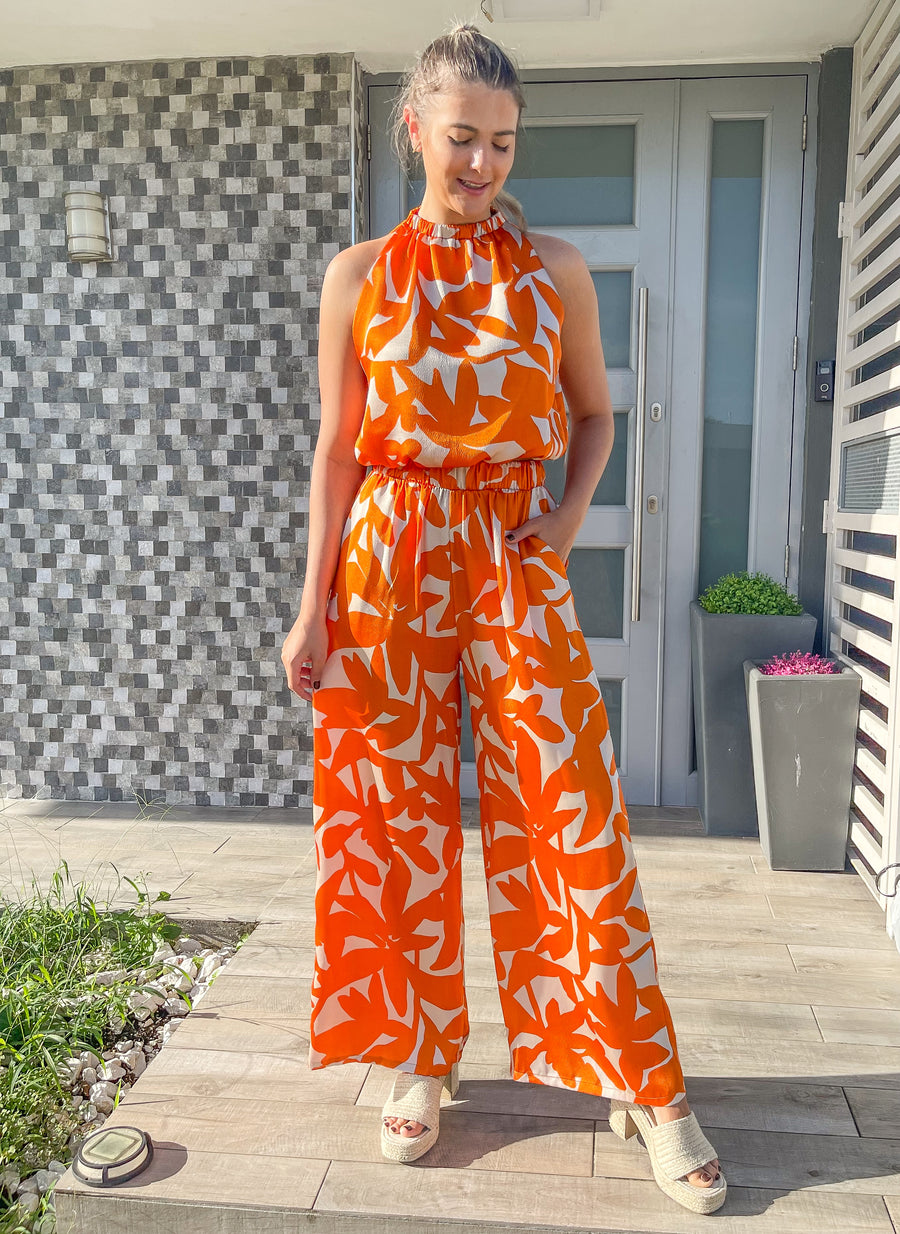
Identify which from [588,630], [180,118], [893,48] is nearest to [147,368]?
[180,118]

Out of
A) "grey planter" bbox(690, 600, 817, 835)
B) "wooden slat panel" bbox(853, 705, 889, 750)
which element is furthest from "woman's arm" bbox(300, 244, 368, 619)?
"grey planter" bbox(690, 600, 817, 835)

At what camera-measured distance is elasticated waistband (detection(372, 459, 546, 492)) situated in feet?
4.89

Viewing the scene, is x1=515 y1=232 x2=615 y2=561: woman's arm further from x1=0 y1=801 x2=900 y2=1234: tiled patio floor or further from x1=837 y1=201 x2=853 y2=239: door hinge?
x1=837 y1=201 x2=853 y2=239: door hinge

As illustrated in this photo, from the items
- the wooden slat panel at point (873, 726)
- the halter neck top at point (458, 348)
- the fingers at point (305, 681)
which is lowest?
the wooden slat panel at point (873, 726)

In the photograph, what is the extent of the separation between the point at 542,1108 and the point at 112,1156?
0.66 metres

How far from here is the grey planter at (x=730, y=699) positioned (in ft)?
9.59

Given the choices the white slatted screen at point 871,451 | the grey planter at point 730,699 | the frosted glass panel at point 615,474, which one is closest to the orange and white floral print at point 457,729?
the white slatted screen at point 871,451

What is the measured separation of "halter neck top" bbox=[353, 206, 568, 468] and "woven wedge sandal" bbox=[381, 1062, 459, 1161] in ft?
3.06

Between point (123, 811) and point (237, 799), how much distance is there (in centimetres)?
36

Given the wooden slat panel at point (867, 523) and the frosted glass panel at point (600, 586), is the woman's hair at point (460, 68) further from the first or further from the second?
the frosted glass panel at point (600, 586)

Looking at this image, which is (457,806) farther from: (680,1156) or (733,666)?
(733,666)

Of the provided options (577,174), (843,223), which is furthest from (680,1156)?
(577,174)

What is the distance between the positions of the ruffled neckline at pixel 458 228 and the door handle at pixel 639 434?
164 cm

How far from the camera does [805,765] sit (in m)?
2.74
